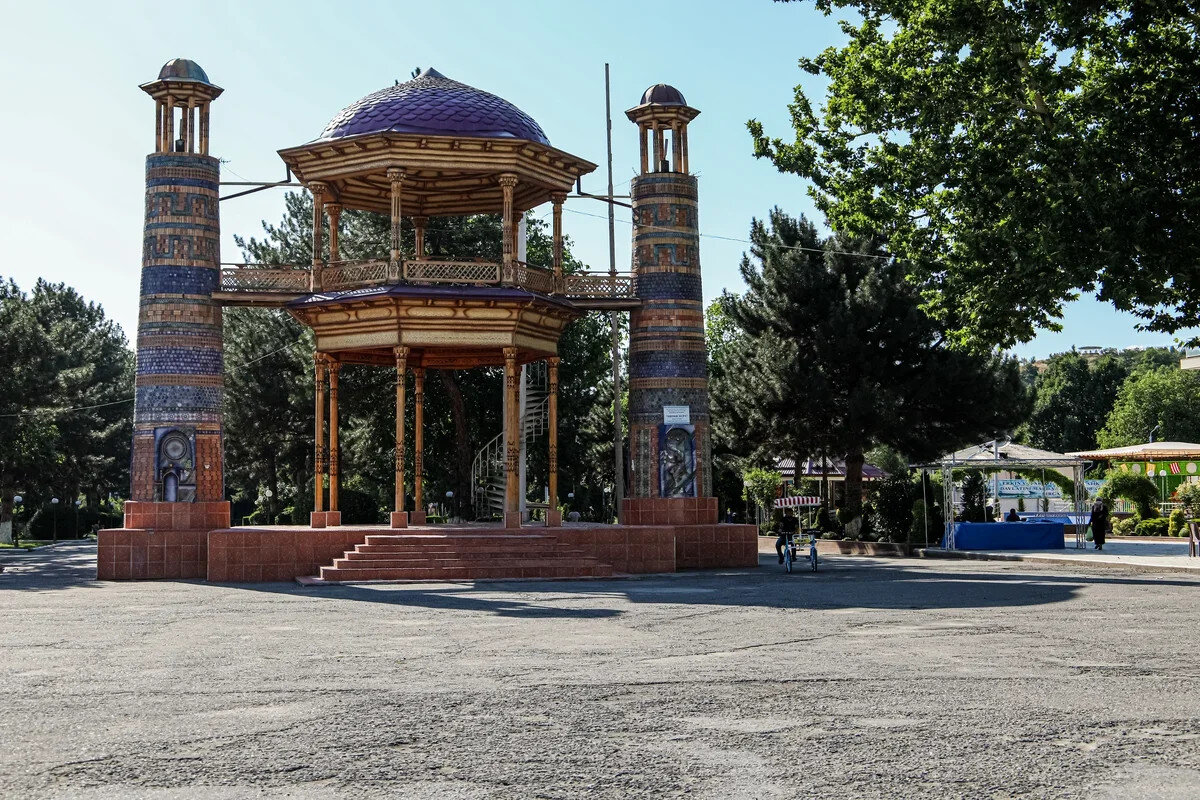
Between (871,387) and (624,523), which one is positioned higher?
(871,387)

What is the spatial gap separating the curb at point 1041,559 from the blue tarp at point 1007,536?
2.68 ft

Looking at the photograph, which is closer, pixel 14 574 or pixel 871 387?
pixel 14 574

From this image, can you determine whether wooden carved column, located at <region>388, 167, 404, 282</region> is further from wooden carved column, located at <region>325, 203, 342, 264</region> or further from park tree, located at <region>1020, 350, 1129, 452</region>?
park tree, located at <region>1020, 350, 1129, 452</region>

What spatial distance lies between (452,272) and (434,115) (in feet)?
10.8

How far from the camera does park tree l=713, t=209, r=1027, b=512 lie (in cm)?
3669

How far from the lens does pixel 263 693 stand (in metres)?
9.28

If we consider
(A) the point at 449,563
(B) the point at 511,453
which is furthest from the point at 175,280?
(A) the point at 449,563

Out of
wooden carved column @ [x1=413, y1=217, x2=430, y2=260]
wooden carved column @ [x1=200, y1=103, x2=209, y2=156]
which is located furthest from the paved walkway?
wooden carved column @ [x1=200, y1=103, x2=209, y2=156]

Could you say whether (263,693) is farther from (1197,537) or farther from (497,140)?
(1197,537)

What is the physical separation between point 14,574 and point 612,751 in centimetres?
2394

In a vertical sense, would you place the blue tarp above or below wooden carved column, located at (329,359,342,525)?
below

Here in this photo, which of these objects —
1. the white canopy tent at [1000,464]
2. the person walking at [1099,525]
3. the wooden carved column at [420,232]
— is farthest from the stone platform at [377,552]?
the person walking at [1099,525]

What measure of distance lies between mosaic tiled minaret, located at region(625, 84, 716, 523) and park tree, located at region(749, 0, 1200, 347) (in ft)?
11.5

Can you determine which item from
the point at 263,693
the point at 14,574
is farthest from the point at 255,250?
the point at 263,693
